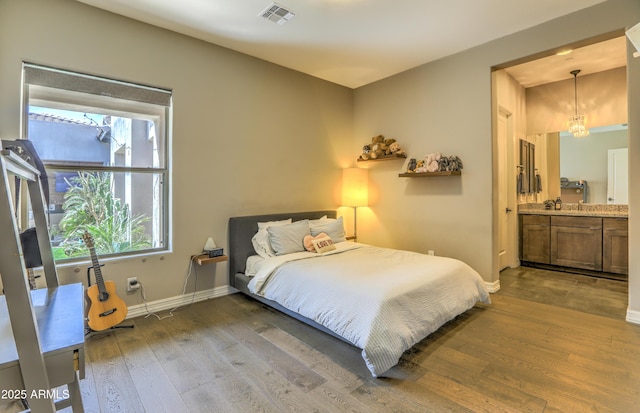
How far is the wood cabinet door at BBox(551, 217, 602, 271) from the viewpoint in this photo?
4.32m

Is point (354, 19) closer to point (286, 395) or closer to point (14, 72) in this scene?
point (14, 72)

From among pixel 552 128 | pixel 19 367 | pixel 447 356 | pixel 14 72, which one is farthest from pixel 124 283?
pixel 552 128

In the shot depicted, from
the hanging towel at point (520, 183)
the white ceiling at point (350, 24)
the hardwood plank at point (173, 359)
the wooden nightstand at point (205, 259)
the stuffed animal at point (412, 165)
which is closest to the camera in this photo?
the hardwood plank at point (173, 359)

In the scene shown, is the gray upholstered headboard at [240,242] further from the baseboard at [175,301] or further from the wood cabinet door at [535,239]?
the wood cabinet door at [535,239]

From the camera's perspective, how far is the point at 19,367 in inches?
33.7

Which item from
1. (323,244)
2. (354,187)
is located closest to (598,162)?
(354,187)

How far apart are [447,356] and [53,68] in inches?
159

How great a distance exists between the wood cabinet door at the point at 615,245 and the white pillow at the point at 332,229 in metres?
3.63

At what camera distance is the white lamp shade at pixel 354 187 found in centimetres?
482

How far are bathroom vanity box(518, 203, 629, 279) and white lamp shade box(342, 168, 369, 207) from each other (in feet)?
8.59

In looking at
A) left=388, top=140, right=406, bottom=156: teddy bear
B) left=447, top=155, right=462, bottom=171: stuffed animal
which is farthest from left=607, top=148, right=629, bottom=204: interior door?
left=388, top=140, right=406, bottom=156: teddy bear

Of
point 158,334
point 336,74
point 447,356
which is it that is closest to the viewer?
point 447,356

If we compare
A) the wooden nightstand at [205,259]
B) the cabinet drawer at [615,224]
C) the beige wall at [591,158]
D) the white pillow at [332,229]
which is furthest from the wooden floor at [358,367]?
the beige wall at [591,158]

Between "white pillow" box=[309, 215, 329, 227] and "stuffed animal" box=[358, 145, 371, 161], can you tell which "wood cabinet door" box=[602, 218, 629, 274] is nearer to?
"stuffed animal" box=[358, 145, 371, 161]
